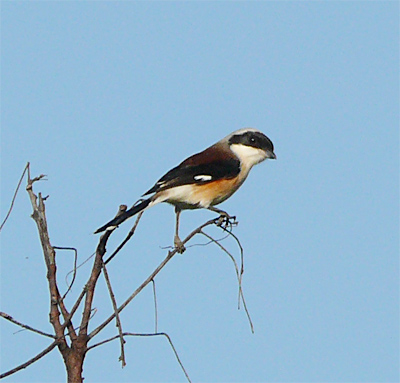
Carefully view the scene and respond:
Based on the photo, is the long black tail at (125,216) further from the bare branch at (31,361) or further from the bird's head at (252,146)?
the bird's head at (252,146)

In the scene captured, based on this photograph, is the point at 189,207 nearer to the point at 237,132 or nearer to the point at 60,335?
the point at 237,132

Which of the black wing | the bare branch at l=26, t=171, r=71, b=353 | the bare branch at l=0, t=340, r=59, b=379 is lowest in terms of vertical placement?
the bare branch at l=0, t=340, r=59, b=379

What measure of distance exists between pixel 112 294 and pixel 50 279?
1.01 ft

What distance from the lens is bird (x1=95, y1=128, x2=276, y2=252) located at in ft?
18.3

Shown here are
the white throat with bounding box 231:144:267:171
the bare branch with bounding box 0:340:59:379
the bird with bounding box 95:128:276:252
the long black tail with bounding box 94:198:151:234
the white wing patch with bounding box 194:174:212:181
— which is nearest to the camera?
the bare branch with bounding box 0:340:59:379

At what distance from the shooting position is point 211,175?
5.80 meters

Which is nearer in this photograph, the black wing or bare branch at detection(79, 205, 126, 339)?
bare branch at detection(79, 205, 126, 339)

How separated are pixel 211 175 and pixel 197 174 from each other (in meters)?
0.13

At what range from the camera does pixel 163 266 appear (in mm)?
3389

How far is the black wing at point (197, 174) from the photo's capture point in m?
5.57

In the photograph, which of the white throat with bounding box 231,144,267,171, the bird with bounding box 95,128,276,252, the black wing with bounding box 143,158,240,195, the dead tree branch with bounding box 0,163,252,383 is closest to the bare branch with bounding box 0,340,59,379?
the dead tree branch with bounding box 0,163,252,383

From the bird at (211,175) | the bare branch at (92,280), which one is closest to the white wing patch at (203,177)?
the bird at (211,175)

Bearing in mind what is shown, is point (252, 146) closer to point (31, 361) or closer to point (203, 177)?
point (203, 177)

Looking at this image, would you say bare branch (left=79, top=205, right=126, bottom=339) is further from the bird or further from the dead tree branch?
the bird
